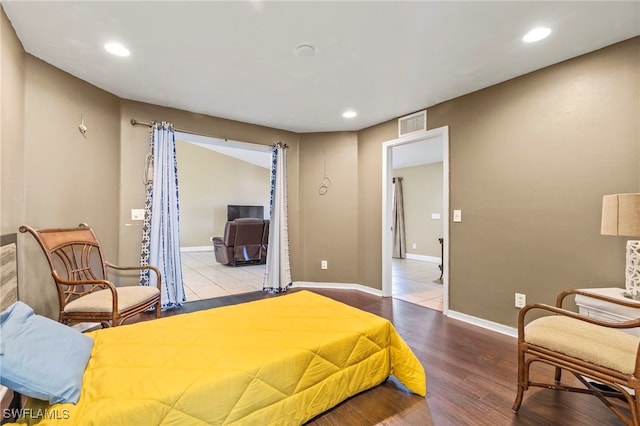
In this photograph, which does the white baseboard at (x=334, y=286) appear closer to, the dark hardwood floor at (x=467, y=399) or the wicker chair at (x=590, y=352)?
the dark hardwood floor at (x=467, y=399)

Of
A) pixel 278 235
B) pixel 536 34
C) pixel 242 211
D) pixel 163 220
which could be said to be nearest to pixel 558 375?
pixel 536 34

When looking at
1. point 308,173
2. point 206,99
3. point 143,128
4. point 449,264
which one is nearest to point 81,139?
point 143,128

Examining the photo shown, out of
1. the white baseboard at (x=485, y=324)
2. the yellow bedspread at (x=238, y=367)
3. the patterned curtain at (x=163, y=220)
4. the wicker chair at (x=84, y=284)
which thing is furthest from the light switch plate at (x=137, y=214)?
the white baseboard at (x=485, y=324)

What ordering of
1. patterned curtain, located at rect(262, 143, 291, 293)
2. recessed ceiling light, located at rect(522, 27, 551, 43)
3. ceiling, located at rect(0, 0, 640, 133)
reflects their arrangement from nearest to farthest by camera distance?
ceiling, located at rect(0, 0, 640, 133) < recessed ceiling light, located at rect(522, 27, 551, 43) < patterned curtain, located at rect(262, 143, 291, 293)

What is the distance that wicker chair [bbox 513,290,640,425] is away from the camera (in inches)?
49.8

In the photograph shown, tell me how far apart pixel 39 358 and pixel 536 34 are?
10.7 feet

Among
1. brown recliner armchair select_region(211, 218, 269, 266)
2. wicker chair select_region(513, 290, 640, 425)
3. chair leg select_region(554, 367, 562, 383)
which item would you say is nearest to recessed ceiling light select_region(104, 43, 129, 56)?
wicker chair select_region(513, 290, 640, 425)

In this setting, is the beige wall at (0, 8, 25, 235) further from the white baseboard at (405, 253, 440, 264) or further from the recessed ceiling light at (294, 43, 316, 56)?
the white baseboard at (405, 253, 440, 264)

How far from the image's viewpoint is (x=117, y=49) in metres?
2.22

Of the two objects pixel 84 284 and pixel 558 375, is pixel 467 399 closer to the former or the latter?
pixel 558 375

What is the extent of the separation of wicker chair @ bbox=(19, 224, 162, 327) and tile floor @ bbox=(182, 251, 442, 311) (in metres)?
1.37

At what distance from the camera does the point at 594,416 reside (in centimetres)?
157

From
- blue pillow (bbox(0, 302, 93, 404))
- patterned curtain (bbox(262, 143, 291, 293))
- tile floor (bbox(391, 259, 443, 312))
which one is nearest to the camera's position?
blue pillow (bbox(0, 302, 93, 404))

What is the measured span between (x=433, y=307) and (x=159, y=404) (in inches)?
122
